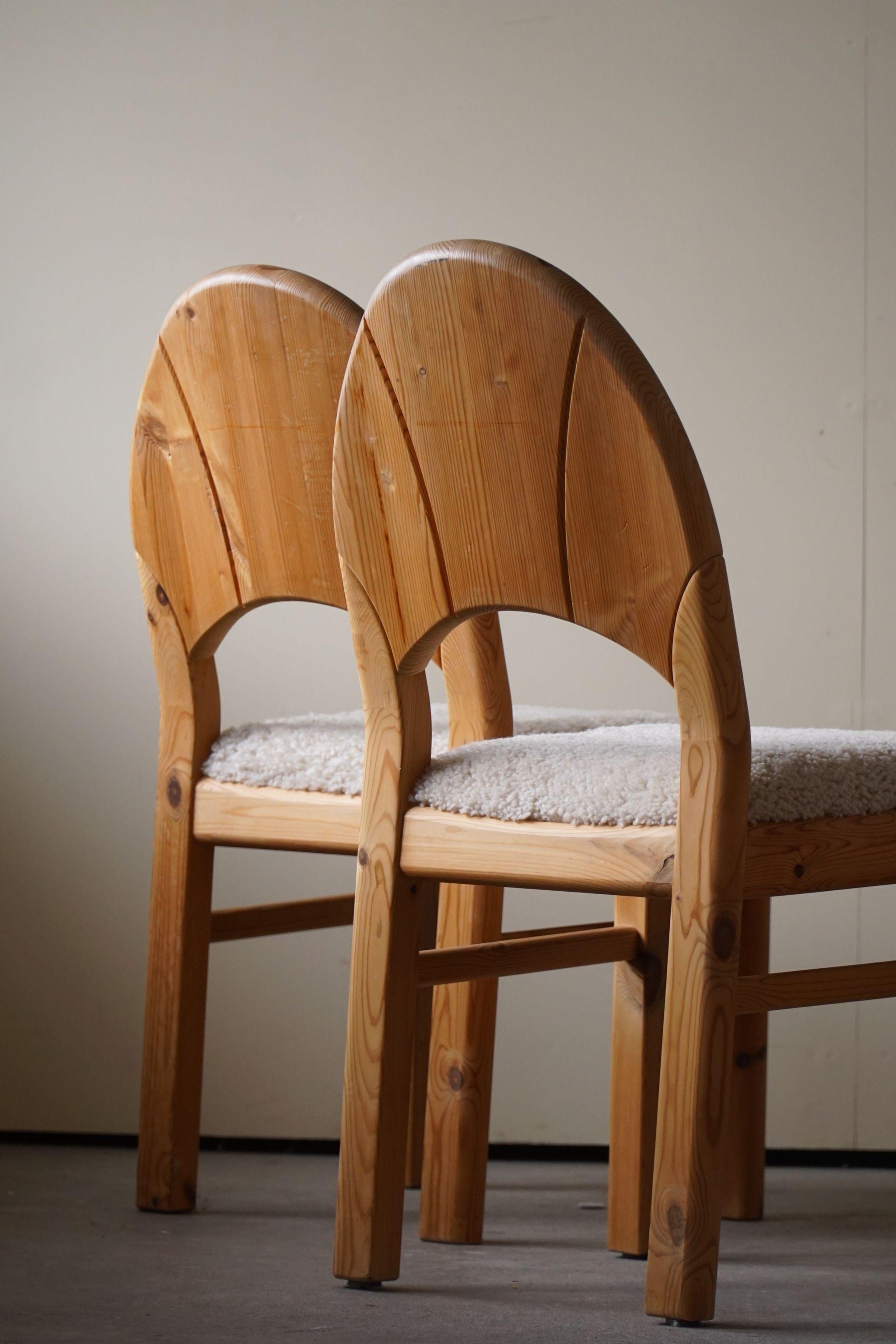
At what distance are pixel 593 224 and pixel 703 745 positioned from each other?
1.15 metres

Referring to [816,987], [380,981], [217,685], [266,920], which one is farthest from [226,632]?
[816,987]

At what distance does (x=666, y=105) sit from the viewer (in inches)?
76.6

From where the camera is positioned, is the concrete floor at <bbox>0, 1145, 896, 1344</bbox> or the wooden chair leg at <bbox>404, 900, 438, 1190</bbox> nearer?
the concrete floor at <bbox>0, 1145, 896, 1344</bbox>

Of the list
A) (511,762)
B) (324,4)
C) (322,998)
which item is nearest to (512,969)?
(511,762)

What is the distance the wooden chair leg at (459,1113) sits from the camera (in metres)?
1.38

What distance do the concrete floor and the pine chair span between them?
101 millimetres

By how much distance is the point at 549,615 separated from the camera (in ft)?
3.52

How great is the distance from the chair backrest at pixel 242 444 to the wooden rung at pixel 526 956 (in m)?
0.32

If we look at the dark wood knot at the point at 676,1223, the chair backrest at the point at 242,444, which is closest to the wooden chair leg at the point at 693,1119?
the dark wood knot at the point at 676,1223

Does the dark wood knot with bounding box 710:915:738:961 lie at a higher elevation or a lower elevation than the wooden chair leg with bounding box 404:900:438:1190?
higher

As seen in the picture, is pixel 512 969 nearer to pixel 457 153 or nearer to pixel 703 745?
pixel 703 745

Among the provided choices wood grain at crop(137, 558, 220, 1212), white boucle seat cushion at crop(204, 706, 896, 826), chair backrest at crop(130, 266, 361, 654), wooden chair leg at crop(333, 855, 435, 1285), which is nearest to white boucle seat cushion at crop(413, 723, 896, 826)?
white boucle seat cushion at crop(204, 706, 896, 826)

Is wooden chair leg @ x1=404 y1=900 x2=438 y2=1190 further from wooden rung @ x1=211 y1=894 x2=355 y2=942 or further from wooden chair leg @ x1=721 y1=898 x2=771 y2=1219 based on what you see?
wooden chair leg @ x1=721 y1=898 x2=771 y2=1219

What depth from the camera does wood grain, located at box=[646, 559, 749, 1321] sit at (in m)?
0.99
